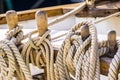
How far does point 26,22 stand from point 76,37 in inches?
51.4

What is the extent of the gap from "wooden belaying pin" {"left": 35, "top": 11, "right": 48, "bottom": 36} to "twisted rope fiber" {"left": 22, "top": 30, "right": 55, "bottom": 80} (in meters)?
0.02

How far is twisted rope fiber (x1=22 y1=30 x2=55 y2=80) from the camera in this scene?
3.10ft

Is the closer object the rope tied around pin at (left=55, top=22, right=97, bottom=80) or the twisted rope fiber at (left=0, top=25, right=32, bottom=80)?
the rope tied around pin at (left=55, top=22, right=97, bottom=80)

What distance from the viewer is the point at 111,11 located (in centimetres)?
191

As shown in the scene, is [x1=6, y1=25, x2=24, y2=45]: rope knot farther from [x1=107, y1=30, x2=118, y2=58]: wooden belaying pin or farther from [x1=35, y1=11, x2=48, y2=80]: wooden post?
[x1=107, y1=30, x2=118, y2=58]: wooden belaying pin

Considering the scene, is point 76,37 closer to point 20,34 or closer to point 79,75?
point 79,75

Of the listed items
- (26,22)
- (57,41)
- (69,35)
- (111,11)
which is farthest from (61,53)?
(26,22)

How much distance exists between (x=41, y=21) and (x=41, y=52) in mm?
105

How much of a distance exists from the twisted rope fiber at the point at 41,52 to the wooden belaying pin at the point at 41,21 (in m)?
0.02

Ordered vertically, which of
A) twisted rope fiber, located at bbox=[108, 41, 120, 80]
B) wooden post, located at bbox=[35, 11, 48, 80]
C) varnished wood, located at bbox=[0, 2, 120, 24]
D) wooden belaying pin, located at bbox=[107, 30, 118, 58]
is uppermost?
wooden post, located at bbox=[35, 11, 48, 80]

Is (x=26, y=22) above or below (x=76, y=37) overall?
below

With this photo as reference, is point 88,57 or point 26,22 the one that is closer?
point 88,57

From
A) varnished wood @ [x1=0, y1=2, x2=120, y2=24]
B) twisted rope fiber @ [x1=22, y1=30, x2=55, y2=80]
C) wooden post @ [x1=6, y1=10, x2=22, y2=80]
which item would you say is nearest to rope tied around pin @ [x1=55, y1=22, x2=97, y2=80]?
twisted rope fiber @ [x1=22, y1=30, x2=55, y2=80]

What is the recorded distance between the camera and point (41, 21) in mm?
969
